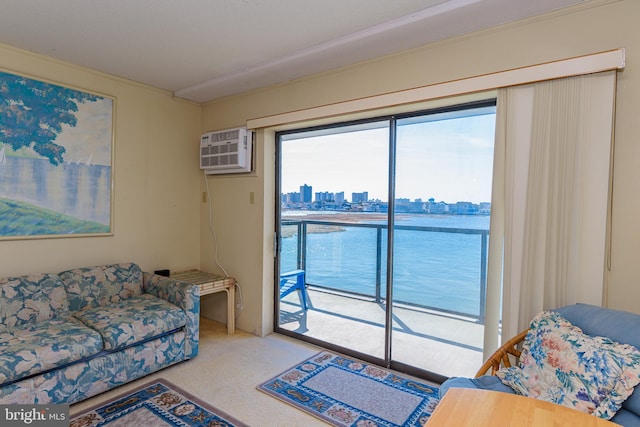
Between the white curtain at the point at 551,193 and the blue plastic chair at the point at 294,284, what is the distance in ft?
5.93

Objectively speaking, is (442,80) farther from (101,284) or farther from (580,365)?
(101,284)

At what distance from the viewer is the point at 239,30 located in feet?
7.77

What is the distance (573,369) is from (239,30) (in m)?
2.68

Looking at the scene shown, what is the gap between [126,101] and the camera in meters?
3.36

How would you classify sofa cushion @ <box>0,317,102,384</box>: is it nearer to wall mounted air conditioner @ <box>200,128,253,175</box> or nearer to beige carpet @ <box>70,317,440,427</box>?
beige carpet @ <box>70,317,440,427</box>

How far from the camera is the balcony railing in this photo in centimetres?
250

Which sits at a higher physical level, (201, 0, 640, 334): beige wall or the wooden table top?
(201, 0, 640, 334): beige wall

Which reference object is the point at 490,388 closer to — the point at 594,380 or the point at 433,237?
the point at 594,380

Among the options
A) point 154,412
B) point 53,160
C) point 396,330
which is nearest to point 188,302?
point 154,412

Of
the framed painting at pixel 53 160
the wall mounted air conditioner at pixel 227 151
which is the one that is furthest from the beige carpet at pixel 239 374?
the wall mounted air conditioner at pixel 227 151

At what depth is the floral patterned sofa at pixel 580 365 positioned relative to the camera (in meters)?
1.41

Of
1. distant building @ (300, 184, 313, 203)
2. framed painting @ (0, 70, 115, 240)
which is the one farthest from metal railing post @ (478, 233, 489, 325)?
framed painting @ (0, 70, 115, 240)

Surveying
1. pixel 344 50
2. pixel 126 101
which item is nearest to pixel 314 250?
pixel 344 50

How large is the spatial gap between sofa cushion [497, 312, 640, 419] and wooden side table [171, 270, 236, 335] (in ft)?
8.39
